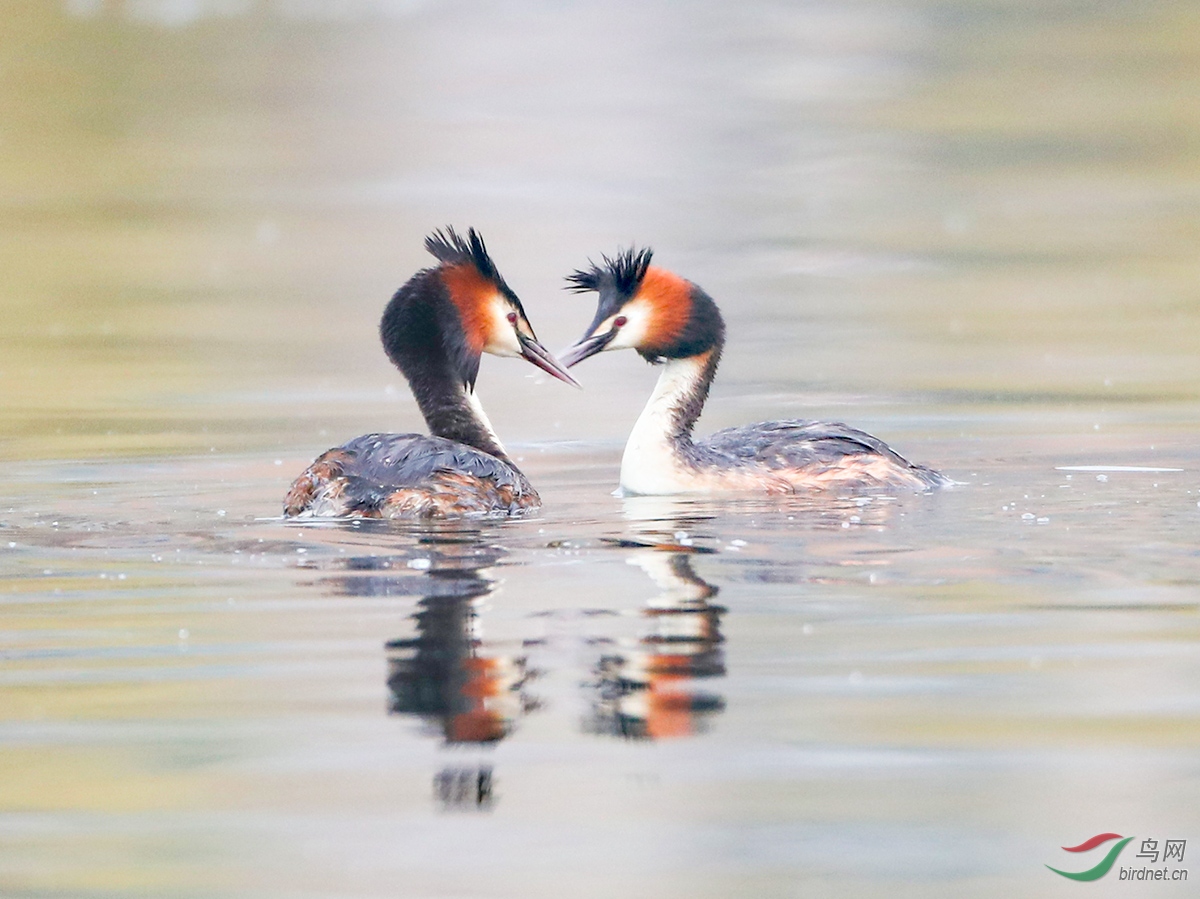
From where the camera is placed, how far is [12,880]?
4598 mm

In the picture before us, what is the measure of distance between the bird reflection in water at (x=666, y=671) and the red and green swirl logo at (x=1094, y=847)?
3.59ft

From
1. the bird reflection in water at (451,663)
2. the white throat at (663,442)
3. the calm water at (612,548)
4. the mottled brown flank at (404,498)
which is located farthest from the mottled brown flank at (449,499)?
the white throat at (663,442)

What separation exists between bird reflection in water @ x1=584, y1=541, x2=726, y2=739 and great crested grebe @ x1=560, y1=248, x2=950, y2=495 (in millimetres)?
2713

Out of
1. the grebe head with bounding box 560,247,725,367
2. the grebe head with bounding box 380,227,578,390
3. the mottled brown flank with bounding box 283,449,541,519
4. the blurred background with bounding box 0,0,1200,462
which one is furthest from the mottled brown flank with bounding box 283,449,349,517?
the blurred background with bounding box 0,0,1200,462

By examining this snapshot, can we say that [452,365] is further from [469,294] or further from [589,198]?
[589,198]

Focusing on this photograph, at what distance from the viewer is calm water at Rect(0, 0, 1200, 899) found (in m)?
4.88

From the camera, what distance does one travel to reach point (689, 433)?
1048 cm

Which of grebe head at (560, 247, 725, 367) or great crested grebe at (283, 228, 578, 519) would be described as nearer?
great crested grebe at (283, 228, 578, 519)

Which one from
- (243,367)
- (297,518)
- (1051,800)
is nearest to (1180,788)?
(1051,800)

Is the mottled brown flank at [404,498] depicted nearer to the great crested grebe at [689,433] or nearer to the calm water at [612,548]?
the calm water at [612,548]

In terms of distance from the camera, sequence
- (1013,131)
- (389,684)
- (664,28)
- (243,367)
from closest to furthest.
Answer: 1. (389,684)
2. (243,367)
3. (1013,131)
4. (664,28)

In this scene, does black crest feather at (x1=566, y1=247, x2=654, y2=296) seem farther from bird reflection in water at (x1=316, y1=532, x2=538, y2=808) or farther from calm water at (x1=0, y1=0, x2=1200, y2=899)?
bird reflection in water at (x1=316, y1=532, x2=538, y2=808)

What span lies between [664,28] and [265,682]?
3808 centimetres

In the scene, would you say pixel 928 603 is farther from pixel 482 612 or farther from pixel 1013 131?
pixel 1013 131
